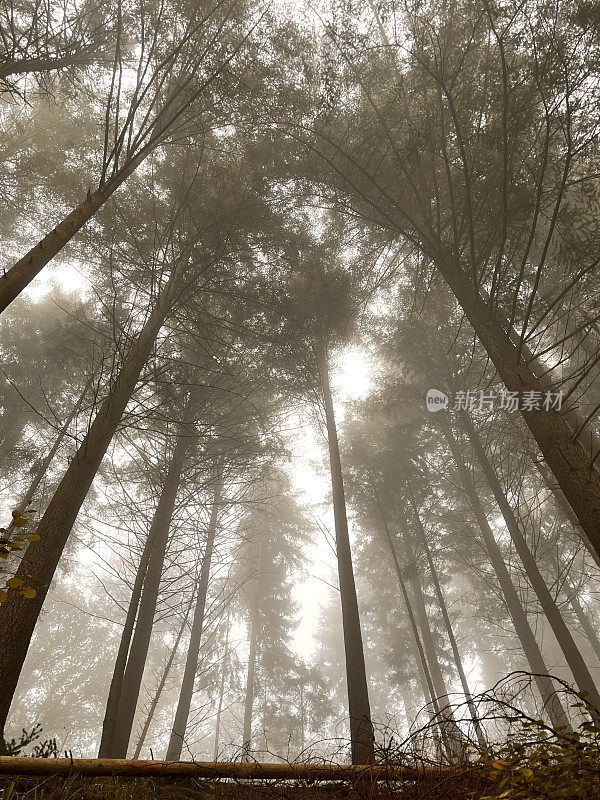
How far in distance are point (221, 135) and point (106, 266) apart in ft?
11.0

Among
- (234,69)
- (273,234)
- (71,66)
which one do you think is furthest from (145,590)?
(71,66)

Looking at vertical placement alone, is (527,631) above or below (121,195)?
below

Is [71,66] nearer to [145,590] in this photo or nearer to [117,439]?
[117,439]

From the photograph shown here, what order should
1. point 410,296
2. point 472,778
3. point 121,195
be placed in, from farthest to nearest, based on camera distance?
point 410,296 → point 121,195 → point 472,778

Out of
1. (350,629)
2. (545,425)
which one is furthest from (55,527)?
(350,629)

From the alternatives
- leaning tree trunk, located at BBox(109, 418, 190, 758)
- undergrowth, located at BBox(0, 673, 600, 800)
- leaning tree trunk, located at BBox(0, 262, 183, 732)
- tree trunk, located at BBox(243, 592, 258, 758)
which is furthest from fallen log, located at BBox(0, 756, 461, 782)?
tree trunk, located at BBox(243, 592, 258, 758)

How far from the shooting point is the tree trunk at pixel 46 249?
9.46 ft

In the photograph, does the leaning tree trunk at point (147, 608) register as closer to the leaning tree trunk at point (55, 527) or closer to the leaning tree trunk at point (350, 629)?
the leaning tree trunk at point (55, 527)

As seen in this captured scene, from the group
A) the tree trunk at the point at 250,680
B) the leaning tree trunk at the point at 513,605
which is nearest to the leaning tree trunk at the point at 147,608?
the leaning tree trunk at the point at 513,605

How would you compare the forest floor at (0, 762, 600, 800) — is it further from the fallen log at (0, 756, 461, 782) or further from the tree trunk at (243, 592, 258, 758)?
the tree trunk at (243, 592, 258, 758)

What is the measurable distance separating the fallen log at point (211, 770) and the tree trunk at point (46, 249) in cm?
261

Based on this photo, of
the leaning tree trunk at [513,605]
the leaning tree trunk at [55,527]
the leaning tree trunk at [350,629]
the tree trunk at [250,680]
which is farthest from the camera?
the tree trunk at [250,680]

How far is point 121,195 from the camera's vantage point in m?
7.39

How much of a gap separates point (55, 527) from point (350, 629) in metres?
4.39
